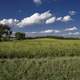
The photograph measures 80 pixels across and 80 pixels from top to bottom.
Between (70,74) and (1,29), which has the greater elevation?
(1,29)

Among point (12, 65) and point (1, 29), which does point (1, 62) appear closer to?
point (12, 65)

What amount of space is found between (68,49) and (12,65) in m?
9.96

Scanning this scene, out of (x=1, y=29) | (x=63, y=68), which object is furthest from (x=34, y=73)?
(x=1, y=29)

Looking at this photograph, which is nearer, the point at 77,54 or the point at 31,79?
the point at 31,79

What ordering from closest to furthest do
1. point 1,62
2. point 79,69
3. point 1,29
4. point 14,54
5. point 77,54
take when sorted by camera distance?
point 79,69, point 1,62, point 14,54, point 77,54, point 1,29

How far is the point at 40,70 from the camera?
18.2 metres

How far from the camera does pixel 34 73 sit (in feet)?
56.5

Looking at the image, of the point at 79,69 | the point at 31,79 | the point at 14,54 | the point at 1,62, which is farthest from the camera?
the point at 14,54

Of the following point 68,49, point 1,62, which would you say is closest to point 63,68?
point 1,62

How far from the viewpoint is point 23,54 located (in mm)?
25094

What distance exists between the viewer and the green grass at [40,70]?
16.1m

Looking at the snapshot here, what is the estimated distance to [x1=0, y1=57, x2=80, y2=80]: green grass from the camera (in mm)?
16141

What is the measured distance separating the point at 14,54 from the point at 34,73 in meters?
7.93

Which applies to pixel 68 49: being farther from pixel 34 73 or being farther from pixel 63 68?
pixel 34 73
